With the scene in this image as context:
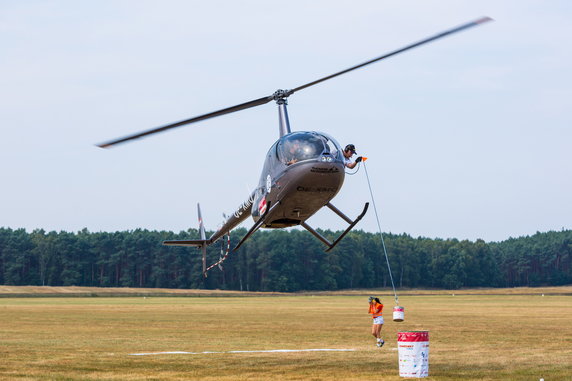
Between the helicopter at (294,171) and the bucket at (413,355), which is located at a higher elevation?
the helicopter at (294,171)

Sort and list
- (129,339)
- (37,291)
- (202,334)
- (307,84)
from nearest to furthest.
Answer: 1. (307,84)
2. (129,339)
3. (202,334)
4. (37,291)

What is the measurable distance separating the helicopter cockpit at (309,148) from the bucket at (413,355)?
5.16 meters

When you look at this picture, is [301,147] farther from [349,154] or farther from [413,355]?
[413,355]

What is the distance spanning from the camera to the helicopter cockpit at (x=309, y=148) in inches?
858

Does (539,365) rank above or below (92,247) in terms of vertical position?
below

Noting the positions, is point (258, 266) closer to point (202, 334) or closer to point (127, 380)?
point (202, 334)

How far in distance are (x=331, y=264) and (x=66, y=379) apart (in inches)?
6837

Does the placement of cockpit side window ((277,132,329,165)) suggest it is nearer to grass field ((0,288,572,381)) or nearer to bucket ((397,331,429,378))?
bucket ((397,331,429,378))

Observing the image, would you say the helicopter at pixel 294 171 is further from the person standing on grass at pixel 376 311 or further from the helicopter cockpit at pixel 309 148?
the person standing on grass at pixel 376 311

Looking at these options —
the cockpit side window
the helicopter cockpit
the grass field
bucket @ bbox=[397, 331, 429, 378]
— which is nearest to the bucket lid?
bucket @ bbox=[397, 331, 429, 378]

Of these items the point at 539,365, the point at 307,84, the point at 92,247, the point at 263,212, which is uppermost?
the point at 92,247

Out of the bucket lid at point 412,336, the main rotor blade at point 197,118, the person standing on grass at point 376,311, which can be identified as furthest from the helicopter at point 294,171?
the person standing on grass at point 376,311

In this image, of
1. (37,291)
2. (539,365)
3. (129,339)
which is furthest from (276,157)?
(37,291)

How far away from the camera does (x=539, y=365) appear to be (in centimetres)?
2620
